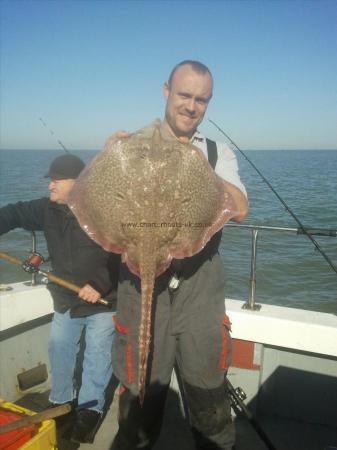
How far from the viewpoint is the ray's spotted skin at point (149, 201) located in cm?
222

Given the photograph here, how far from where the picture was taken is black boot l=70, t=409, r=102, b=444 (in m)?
3.49

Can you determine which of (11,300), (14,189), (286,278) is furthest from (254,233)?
(14,189)

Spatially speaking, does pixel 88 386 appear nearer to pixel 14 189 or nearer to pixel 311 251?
pixel 311 251

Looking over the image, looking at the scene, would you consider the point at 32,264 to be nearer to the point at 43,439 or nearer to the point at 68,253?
Result: the point at 68,253

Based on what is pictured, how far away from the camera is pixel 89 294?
3.54 m

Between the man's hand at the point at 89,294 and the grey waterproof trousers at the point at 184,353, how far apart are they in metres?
0.64

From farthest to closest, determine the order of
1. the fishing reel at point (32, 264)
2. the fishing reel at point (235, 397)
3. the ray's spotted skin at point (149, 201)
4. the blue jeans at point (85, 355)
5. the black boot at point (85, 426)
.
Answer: the fishing reel at point (32, 264) < the blue jeans at point (85, 355) < the black boot at point (85, 426) < the fishing reel at point (235, 397) < the ray's spotted skin at point (149, 201)

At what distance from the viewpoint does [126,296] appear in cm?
286

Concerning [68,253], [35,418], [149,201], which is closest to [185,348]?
[35,418]

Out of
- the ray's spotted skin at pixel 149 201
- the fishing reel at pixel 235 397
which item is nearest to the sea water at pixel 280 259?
the fishing reel at pixel 235 397

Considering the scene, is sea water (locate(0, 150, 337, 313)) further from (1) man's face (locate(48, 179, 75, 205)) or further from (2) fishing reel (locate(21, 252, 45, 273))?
(1) man's face (locate(48, 179, 75, 205))

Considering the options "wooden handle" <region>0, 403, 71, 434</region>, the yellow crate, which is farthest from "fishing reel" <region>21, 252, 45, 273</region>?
"wooden handle" <region>0, 403, 71, 434</region>

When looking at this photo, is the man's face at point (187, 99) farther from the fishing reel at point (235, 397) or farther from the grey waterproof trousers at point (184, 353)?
the fishing reel at point (235, 397)

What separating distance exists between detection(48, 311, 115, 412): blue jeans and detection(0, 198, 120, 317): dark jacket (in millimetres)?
117
